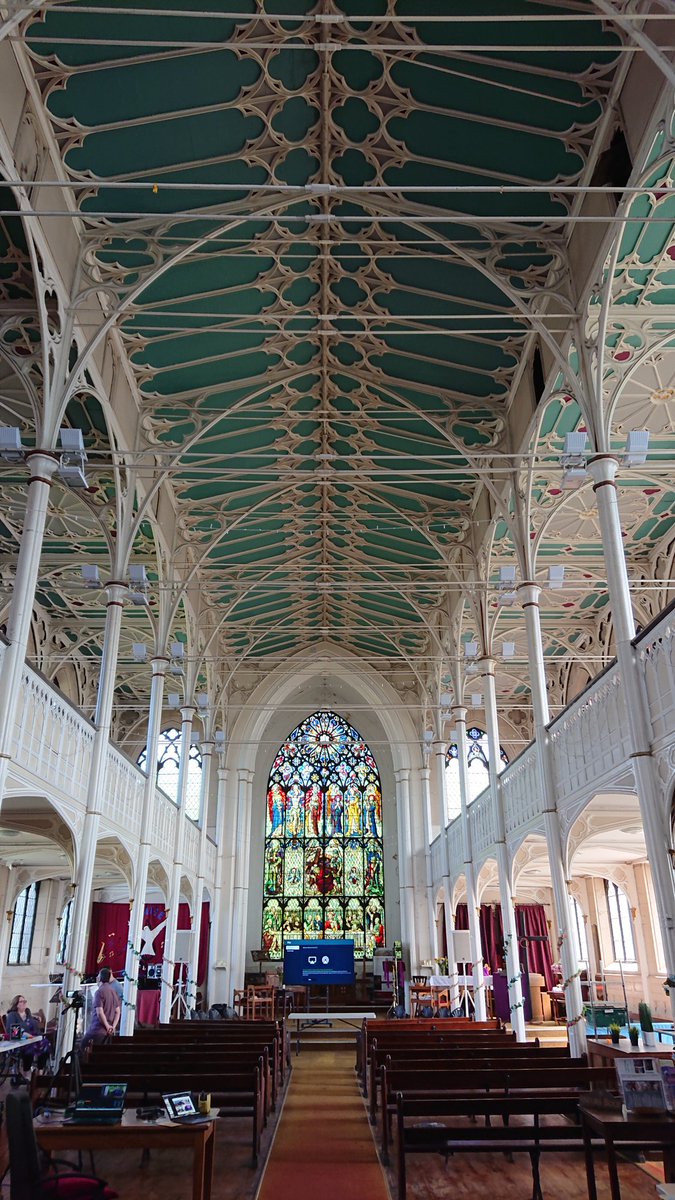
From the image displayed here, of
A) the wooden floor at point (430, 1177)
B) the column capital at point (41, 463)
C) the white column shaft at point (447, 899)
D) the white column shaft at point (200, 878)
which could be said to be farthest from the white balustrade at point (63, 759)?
the white column shaft at point (447, 899)

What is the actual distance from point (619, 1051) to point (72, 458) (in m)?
10.1

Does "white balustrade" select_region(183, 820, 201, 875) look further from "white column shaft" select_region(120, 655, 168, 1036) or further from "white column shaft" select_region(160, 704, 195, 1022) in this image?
"white column shaft" select_region(120, 655, 168, 1036)

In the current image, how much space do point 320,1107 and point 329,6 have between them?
46.7ft

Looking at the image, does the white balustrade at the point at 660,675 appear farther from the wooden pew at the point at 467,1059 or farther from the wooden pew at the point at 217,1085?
the wooden pew at the point at 217,1085

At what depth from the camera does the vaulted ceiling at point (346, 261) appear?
1034 centimetres

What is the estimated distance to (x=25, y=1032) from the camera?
15.8 metres

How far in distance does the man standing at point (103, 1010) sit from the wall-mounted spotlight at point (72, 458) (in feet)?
23.1

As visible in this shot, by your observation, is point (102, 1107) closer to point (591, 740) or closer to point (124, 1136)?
point (124, 1136)

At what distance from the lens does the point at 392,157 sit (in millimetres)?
12156

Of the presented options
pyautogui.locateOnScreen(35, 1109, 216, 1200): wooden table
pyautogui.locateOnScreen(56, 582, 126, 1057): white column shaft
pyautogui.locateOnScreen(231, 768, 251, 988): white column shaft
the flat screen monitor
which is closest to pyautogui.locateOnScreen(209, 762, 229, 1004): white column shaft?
pyautogui.locateOnScreen(231, 768, 251, 988): white column shaft

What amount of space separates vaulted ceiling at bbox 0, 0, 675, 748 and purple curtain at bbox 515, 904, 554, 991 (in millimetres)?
12829

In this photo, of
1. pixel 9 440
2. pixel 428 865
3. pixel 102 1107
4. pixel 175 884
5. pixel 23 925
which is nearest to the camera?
pixel 102 1107

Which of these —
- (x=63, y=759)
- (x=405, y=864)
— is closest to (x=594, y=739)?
(x=63, y=759)

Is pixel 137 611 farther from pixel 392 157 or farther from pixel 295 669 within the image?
pixel 392 157
